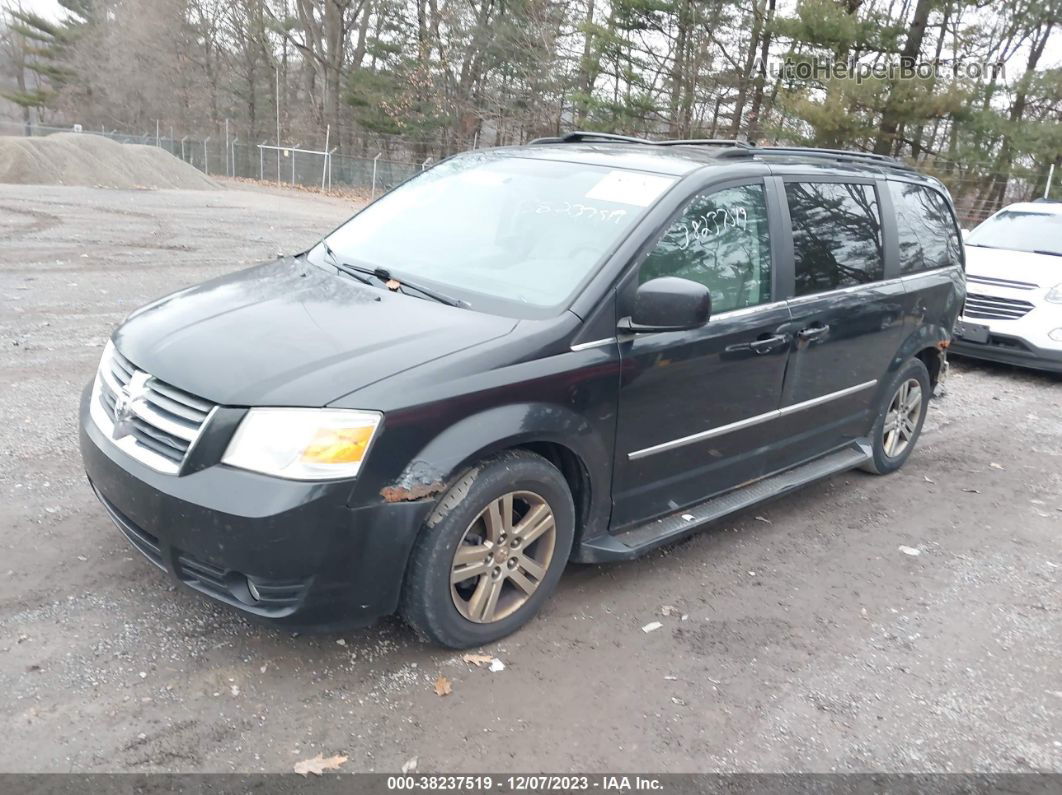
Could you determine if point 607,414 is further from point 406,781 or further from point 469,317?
point 406,781

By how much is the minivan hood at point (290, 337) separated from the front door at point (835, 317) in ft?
5.95

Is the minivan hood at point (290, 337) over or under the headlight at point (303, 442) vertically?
over

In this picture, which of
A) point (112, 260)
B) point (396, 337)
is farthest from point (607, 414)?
point (112, 260)

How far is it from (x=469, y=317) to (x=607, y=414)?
67cm

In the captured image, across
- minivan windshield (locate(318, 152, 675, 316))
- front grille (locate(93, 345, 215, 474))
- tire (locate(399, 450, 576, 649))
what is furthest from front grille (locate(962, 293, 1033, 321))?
front grille (locate(93, 345, 215, 474))

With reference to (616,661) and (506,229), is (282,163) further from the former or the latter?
(616,661)

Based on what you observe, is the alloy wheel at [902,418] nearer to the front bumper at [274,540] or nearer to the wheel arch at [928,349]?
the wheel arch at [928,349]

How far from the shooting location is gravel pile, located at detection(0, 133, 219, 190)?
23641 mm

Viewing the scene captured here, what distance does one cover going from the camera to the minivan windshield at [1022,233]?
9.48 m

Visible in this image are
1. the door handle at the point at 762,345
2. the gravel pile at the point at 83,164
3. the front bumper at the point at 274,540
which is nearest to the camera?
the front bumper at the point at 274,540

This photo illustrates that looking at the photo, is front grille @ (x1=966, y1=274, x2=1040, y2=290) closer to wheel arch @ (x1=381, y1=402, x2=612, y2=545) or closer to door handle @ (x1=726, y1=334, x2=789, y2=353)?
door handle @ (x1=726, y1=334, x2=789, y2=353)

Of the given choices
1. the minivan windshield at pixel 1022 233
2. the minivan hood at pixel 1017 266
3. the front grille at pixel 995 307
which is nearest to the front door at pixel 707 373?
the front grille at pixel 995 307

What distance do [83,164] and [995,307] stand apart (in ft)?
80.5

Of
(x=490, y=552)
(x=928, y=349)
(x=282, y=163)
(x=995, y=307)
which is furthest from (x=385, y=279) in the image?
(x=282, y=163)
